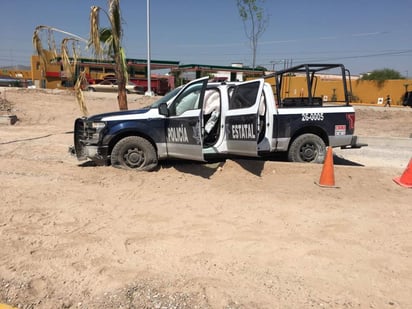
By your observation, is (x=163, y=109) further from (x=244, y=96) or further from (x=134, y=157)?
(x=244, y=96)

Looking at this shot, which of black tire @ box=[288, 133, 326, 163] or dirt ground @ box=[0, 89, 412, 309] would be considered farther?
black tire @ box=[288, 133, 326, 163]

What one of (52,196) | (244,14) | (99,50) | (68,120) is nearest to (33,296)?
(52,196)

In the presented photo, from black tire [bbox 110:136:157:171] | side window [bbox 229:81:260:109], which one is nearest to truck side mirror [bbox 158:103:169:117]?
black tire [bbox 110:136:157:171]

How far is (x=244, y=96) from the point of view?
7.13 metres

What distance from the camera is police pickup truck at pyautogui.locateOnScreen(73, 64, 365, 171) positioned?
674cm

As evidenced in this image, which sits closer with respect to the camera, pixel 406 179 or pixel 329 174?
pixel 329 174

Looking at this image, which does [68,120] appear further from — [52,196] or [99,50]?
[52,196]

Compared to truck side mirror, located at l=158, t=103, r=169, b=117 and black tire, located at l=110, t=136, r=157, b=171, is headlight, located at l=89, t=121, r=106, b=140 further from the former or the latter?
truck side mirror, located at l=158, t=103, r=169, b=117

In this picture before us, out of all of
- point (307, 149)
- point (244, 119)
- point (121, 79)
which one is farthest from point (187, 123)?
point (121, 79)

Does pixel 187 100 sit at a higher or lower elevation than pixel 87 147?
higher

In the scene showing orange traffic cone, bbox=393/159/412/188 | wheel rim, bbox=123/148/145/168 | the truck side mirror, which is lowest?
orange traffic cone, bbox=393/159/412/188

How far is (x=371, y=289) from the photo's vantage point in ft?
10.6

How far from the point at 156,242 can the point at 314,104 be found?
5467 millimetres

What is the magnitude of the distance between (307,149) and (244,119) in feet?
6.56
